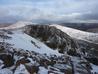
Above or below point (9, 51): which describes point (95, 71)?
below

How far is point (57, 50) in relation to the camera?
16362 cm

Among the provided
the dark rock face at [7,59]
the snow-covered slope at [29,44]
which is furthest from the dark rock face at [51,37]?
the dark rock face at [7,59]

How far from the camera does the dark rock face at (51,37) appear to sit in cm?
16812

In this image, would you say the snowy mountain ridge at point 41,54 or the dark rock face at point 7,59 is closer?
the dark rock face at point 7,59

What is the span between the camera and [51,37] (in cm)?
17362

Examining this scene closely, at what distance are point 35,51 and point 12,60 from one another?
81.4 ft

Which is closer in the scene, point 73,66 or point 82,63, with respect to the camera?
point 73,66

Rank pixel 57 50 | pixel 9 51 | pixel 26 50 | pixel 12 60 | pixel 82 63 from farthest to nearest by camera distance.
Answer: pixel 57 50 → pixel 82 63 → pixel 26 50 → pixel 9 51 → pixel 12 60

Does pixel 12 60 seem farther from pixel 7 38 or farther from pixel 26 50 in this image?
pixel 7 38

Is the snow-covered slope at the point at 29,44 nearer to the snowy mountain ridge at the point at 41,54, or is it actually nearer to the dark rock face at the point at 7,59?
the snowy mountain ridge at the point at 41,54

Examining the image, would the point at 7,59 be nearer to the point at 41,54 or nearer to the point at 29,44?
the point at 41,54

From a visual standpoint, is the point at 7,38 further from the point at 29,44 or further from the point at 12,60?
the point at 12,60

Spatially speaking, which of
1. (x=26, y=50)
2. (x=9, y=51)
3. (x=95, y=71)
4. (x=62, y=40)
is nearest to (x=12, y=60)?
(x=9, y=51)

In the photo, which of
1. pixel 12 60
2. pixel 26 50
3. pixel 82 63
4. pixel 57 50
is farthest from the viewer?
pixel 57 50
